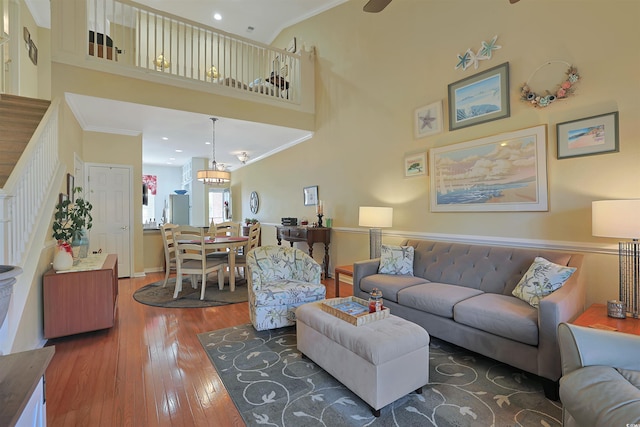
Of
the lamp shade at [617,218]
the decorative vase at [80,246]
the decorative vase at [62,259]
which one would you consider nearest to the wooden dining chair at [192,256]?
the decorative vase at [80,246]

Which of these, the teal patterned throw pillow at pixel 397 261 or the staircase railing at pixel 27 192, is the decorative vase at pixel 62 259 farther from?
the teal patterned throw pillow at pixel 397 261

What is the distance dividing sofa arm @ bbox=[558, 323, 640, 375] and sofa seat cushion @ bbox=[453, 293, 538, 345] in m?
0.61

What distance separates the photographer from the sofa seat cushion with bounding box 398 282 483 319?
2492 millimetres

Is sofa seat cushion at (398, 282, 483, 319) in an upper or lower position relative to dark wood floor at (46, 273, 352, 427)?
upper

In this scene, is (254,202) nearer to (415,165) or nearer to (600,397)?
(415,165)

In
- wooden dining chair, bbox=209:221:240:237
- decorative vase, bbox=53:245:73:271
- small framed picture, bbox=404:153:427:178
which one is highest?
small framed picture, bbox=404:153:427:178

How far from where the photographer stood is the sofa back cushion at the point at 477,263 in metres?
2.64

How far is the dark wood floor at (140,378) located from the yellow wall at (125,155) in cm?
236

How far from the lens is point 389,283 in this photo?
306cm

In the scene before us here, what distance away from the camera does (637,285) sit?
2.05m

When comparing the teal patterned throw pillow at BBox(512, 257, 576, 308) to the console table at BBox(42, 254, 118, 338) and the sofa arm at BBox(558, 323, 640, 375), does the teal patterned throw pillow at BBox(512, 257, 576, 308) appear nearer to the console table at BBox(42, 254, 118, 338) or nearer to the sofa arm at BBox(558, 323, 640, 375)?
the sofa arm at BBox(558, 323, 640, 375)

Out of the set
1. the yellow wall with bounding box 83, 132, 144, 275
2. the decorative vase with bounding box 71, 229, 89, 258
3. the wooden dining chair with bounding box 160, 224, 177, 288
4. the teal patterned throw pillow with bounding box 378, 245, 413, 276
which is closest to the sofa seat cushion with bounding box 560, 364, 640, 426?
the teal patterned throw pillow with bounding box 378, 245, 413, 276

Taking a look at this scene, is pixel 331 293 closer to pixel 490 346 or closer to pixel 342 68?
pixel 490 346

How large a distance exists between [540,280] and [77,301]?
13.6 ft
